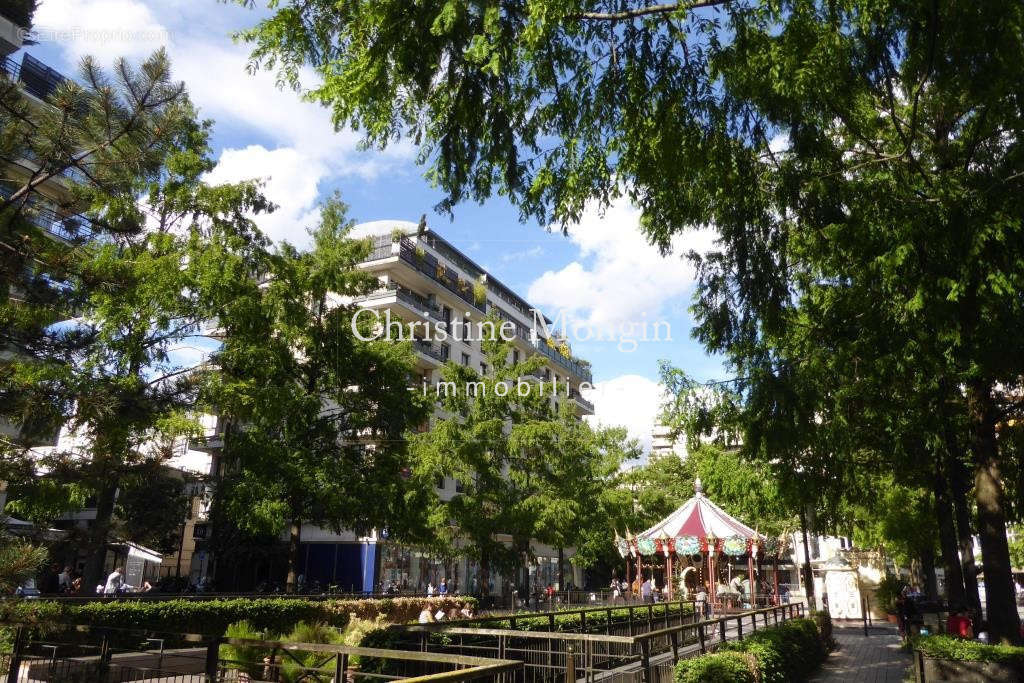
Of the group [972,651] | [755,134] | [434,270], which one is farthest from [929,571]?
[434,270]

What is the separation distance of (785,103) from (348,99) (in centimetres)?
498

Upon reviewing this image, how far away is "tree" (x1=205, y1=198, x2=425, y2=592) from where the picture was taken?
899 inches

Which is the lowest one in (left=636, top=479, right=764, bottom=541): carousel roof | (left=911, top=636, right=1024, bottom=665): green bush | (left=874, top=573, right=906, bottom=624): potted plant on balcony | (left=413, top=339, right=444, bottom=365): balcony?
(left=874, top=573, right=906, bottom=624): potted plant on balcony

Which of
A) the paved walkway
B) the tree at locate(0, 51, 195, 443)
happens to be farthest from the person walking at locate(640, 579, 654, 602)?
the tree at locate(0, 51, 195, 443)

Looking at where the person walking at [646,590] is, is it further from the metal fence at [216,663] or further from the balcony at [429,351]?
the metal fence at [216,663]

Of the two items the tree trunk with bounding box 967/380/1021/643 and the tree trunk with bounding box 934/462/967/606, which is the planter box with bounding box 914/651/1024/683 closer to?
the tree trunk with bounding box 967/380/1021/643

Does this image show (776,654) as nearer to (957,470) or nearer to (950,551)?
(957,470)

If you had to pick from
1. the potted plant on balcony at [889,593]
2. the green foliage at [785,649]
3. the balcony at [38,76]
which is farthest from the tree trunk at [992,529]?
the balcony at [38,76]

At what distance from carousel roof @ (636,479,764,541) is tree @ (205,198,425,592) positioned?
9909mm

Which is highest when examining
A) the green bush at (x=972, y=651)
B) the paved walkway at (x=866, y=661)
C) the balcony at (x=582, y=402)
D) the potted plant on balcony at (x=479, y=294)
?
the potted plant on balcony at (x=479, y=294)

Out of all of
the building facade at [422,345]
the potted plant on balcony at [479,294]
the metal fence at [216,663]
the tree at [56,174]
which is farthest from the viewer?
the potted plant on balcony at [479,294]

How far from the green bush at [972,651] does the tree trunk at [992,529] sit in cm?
64

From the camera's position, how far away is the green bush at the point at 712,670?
1016 cm

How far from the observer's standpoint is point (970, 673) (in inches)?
425
